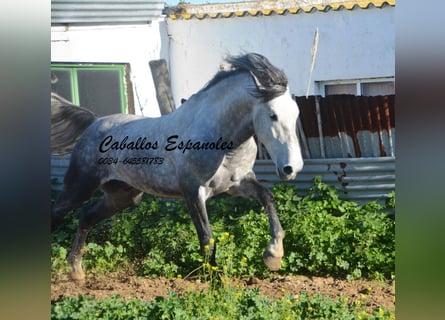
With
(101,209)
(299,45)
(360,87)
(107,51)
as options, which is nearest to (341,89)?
(360,87)

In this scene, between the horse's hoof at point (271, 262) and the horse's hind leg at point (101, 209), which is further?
the horse's hind leg at point (101, 209)

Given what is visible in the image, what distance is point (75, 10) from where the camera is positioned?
6719 mm

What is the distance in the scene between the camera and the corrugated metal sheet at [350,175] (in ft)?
20.4

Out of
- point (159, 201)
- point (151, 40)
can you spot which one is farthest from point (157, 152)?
point (151, 40)

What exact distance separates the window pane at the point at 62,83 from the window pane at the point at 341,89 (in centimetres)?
188

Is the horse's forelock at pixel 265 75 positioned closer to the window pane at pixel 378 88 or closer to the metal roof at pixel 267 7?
the metal roof at pixel 267 7

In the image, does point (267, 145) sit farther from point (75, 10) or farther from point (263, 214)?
point (75, 10)

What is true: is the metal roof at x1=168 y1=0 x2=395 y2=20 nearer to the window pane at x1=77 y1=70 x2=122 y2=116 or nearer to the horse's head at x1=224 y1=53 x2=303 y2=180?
the horse's head at x1=224 y1=53 x2=303 y2=180

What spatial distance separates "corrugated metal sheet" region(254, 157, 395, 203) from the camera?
20.4 ft

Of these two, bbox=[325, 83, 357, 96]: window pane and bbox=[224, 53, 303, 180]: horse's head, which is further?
bbox=[325, 83, 357, 96]: window pane

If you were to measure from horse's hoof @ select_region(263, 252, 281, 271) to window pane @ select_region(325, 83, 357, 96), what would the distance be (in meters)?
1.17

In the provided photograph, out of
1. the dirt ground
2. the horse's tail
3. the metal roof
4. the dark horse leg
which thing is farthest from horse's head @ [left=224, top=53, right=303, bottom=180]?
the horse's tail

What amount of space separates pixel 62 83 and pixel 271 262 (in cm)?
199

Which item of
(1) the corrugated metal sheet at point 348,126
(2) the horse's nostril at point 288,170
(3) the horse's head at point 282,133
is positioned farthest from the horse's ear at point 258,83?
(2) the horse's nostril at point 288,170
